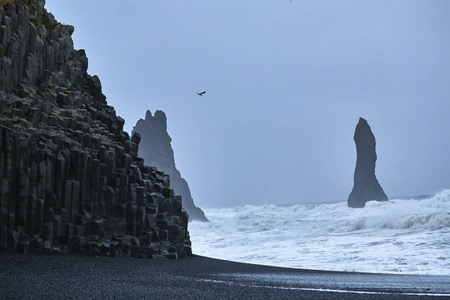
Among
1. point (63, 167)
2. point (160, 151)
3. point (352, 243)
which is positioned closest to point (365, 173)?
point (160, 151)

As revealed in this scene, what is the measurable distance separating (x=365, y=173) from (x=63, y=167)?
9755cm

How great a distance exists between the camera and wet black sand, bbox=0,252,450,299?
543 inches

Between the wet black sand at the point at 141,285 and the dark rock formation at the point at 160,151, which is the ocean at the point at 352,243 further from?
the dark rock formation at the point at 160,151

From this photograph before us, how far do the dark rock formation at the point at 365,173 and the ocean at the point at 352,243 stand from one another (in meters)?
43.3

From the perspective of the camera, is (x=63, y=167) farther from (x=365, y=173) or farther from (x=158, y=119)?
(x=365, y=173)

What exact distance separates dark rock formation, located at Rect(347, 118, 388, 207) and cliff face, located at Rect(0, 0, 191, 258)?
84.5m

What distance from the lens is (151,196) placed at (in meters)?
31.6

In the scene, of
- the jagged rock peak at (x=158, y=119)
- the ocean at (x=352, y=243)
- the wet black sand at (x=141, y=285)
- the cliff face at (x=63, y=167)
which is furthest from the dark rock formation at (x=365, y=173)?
the wet black sand at (x=141, y=285)

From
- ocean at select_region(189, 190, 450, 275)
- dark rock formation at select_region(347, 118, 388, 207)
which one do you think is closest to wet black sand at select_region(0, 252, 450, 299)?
ocean at select_region(189, 190, 450, 275)

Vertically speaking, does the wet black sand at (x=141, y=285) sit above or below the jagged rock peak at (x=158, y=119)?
below

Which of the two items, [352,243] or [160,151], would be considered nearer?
[352,243]

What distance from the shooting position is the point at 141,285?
1648 cm

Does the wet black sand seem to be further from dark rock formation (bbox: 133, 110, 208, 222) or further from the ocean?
dark rock formation (bbox: 133, 110, 208, 222)

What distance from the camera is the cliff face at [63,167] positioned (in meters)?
24.3
